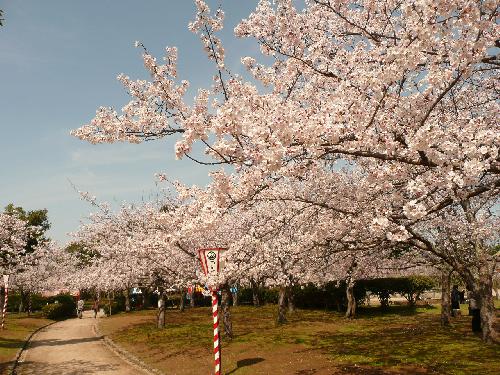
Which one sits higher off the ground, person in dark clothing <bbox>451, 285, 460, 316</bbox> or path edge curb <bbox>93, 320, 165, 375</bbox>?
person in dark clothing <bbox>451, 285, 460, 316</bbox>

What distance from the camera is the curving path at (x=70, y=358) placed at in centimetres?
1373

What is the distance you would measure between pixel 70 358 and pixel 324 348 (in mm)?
9400

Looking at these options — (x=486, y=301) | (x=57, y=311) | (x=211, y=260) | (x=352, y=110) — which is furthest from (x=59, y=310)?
(x=352, y=110)

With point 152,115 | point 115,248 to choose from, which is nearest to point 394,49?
point 152,115

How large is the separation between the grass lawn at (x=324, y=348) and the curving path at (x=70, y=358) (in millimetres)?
920

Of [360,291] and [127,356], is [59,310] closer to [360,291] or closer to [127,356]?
[127,356]

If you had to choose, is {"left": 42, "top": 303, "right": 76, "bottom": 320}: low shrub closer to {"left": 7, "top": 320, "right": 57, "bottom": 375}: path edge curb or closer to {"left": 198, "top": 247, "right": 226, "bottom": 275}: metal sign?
{"left": 7, "top": 320, "right": 57, "bottom": 375}: path edge curb

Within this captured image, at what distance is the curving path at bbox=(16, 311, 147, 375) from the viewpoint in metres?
13.7

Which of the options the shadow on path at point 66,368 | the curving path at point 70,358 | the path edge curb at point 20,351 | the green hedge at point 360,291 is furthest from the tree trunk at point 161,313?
the green hedge at point 360,291

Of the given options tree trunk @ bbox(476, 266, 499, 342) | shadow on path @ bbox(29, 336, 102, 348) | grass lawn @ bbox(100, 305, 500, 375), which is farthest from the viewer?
shadow on path @ bbox(29, 336, 102, 348)

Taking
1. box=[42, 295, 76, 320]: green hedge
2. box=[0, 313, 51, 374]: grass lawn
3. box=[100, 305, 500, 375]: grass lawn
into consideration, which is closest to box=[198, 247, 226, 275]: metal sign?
box=[100, 305, 500, 375]: grass lawn

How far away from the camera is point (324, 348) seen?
15.0 metres

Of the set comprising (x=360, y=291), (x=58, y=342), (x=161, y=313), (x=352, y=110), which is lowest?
(x=58, y=342)

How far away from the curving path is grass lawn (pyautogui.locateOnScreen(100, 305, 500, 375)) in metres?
0.92
